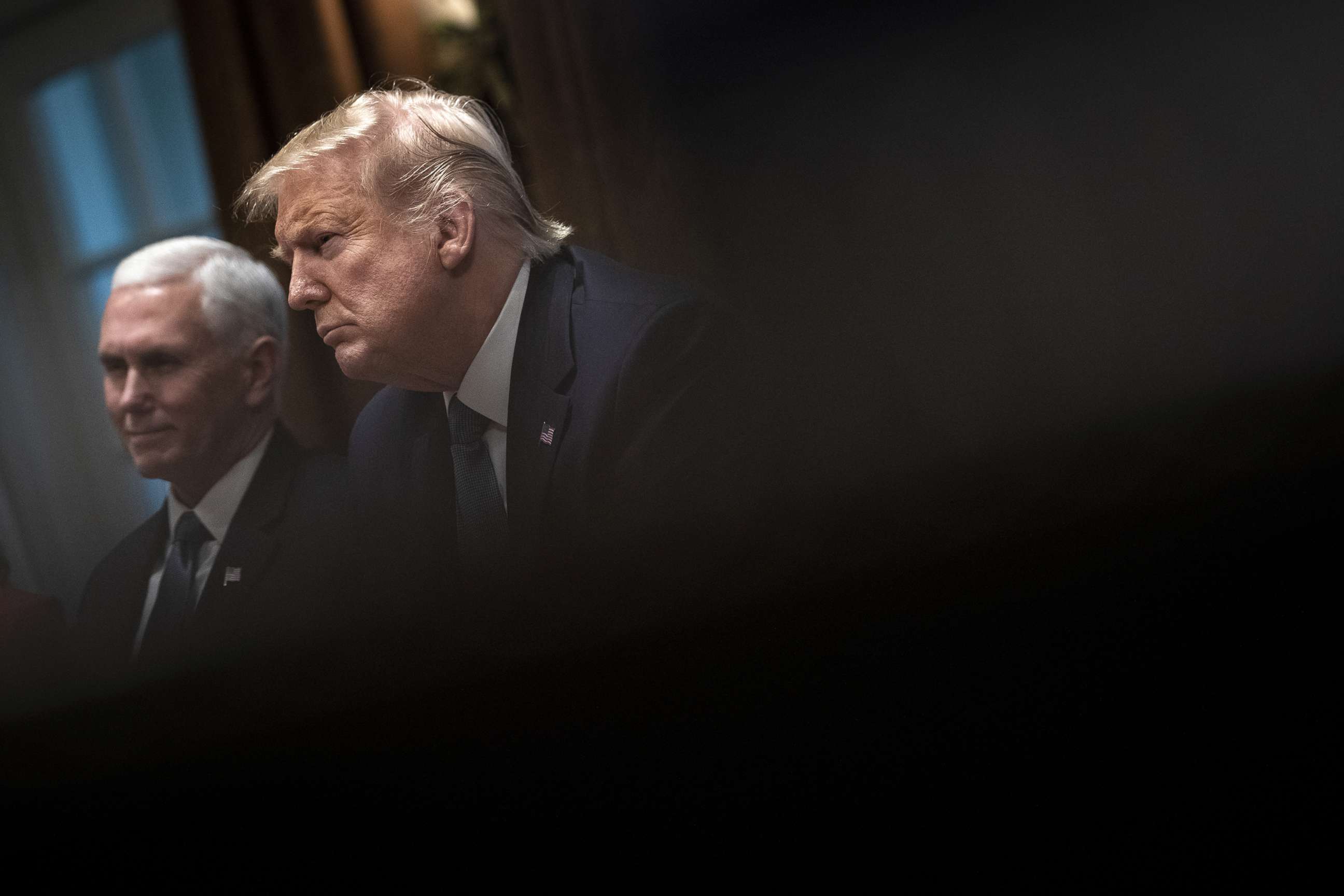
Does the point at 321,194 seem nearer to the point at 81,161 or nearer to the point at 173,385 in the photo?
the point at 173,385

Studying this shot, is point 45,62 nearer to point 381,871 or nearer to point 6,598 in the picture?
point 6,598

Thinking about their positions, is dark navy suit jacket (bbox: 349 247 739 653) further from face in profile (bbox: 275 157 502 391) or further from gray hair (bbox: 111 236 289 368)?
gray hair (bbox: 111 236 289 368)

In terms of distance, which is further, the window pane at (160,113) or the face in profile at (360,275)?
the window pane at (160,113)

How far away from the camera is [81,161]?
1153mm

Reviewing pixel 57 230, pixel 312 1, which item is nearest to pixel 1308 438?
pixel 312 1

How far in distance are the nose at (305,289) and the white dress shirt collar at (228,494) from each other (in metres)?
0.16

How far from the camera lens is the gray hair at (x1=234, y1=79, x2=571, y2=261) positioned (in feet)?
3.13

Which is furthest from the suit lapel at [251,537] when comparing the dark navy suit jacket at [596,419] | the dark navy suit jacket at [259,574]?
the dark navy suit jacket at [596,419]

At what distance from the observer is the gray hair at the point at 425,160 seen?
37.5 inches

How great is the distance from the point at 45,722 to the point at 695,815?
0.70 m

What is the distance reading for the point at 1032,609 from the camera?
3.25 ft

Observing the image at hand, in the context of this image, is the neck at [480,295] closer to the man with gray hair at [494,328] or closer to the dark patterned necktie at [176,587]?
the man with gray hair at [494,328]

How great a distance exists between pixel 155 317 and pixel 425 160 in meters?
0.33

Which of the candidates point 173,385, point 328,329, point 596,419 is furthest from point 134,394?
point 596,419
